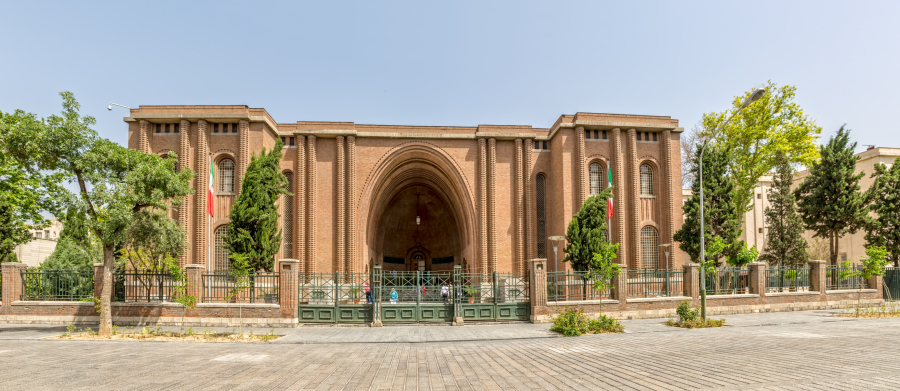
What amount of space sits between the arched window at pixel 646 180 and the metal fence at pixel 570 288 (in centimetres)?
1429

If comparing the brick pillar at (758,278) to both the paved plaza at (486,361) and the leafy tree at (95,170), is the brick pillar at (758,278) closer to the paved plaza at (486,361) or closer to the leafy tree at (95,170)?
the paved plaza at (486,361)

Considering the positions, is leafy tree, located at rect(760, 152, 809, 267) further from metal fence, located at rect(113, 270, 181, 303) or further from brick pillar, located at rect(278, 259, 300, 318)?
metal fence, located at rect(113, 270, 181, 303)

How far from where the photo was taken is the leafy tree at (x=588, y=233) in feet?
72.0

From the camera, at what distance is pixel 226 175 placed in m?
28.2

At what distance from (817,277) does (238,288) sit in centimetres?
2339

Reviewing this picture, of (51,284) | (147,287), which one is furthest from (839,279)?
(51,284)

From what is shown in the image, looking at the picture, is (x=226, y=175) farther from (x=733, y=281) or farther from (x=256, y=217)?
(x=733, y=281)

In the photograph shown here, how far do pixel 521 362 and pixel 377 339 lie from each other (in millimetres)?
5322

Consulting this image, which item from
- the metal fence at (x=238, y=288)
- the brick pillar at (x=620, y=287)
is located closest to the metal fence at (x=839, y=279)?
the brick pillar at (x=620, y=287)

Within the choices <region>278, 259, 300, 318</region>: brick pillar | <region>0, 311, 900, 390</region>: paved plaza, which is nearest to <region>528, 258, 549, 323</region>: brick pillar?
<region>0, 311, 900, 390</region>: paved plaza

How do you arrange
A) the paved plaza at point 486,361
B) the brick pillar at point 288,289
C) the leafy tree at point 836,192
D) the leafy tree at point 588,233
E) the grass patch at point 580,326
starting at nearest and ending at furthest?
1. the paved plaza at point 486,361
2. the grass patch at point 580,326
3. the brick pillar at point 288,289
4. the leafy tree at point 588,233
5. the leafy tree at point 836,192

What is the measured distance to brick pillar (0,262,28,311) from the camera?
16688mm

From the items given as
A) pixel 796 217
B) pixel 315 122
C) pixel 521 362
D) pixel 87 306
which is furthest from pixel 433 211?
pixel 521 362

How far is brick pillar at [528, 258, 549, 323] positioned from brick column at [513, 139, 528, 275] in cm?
1308
